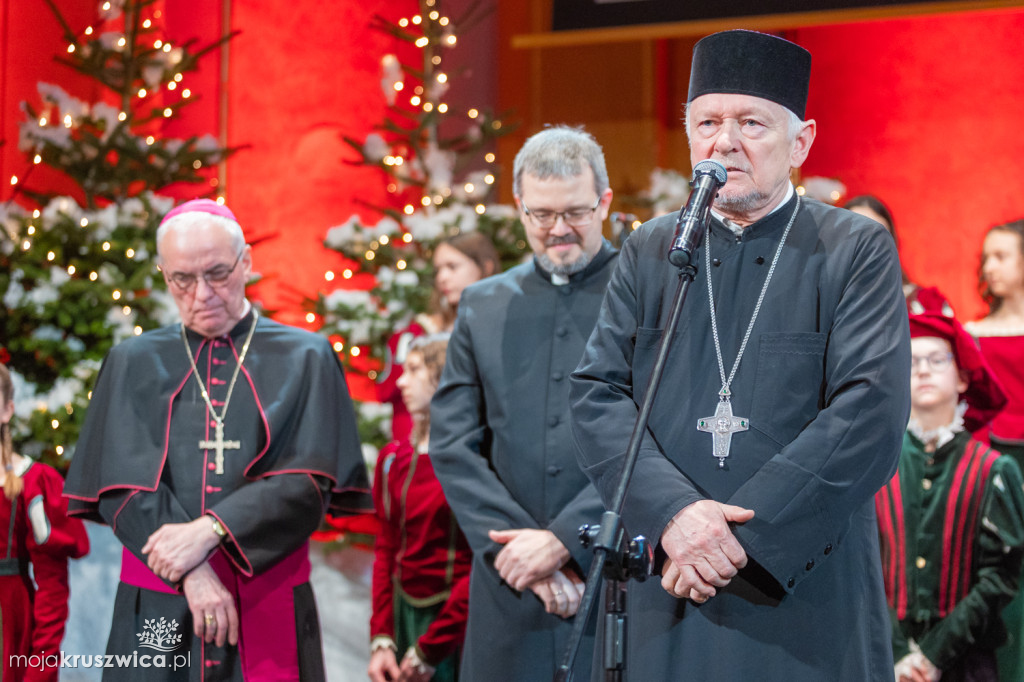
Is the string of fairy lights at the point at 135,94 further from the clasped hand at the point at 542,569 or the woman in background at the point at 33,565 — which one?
the clasped hand at the point at 542,569

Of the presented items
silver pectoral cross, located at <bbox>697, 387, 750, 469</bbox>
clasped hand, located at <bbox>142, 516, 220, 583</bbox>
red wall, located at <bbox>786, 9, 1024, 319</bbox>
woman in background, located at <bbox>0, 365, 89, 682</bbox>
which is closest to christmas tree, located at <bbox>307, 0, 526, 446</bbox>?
red wall, located at <bbox>786, 9, 1024, 319</bbox>

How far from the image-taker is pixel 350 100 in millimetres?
8375

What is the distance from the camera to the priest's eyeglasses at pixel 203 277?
348 cm

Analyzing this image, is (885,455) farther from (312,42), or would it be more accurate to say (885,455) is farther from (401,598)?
(312,42)

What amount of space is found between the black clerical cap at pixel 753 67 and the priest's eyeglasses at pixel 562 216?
31.1 inches

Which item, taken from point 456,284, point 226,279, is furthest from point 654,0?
point 226,279

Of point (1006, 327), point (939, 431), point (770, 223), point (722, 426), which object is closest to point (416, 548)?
point (939, 431)

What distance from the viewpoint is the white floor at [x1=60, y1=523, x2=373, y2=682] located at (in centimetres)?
595

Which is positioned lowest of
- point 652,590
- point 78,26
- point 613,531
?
point 652,590

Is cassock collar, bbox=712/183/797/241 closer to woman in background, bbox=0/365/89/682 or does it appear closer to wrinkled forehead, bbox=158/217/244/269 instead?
wrinkled forehead, bbox=158/217/244/269

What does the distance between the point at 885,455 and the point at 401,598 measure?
2490mm

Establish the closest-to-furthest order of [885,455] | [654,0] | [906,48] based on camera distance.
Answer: [885,455] < [654,0] < [906,48]

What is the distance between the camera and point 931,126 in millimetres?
7934

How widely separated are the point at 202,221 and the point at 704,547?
77.4 inches
